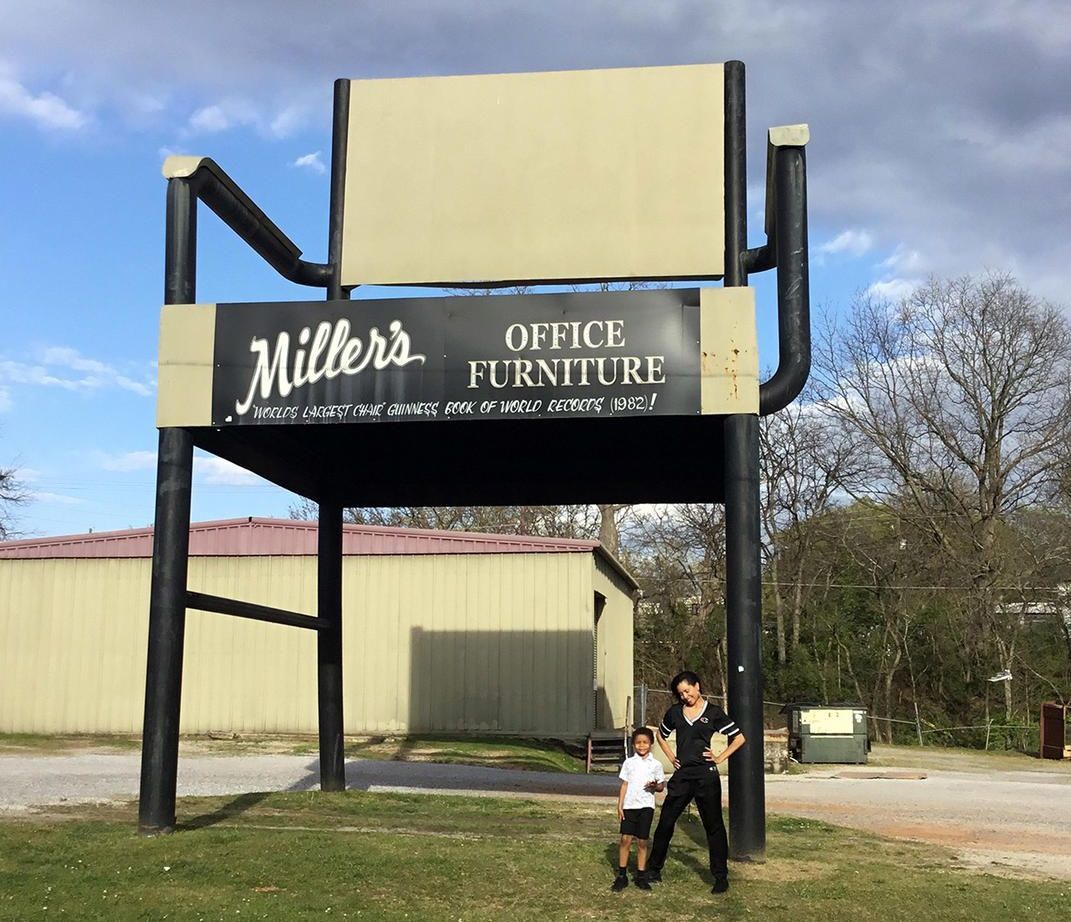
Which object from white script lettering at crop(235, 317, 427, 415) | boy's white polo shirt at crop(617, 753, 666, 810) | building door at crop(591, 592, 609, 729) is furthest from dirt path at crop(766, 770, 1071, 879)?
building door at crop(591, 592, 609, 729)

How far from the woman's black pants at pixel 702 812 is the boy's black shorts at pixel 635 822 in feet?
0.36

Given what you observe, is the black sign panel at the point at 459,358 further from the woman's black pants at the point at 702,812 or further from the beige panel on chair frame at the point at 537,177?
the woman's black pants at the point at 702,812

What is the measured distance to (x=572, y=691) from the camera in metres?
26.3

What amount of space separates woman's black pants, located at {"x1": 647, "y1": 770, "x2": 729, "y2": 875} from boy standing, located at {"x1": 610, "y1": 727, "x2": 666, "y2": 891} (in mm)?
105

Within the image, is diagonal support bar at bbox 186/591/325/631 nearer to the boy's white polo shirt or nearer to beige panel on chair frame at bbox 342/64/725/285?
beige panel on chair frame at bbox 342/64/725/285

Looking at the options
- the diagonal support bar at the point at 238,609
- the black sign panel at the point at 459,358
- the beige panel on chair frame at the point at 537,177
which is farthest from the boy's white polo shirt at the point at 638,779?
the beige panel on chair frame at the point at 537,177

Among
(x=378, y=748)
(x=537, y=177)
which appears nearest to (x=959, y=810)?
(x=537, y=177)

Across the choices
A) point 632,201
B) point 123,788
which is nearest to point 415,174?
point 632,201

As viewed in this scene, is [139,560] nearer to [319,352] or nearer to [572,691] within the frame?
[572,691]

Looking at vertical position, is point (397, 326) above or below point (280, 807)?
above

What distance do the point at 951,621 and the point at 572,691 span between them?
22628mm

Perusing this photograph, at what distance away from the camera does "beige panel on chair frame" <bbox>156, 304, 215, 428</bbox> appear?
33.2 ft

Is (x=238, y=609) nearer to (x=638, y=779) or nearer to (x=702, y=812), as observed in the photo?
(x=638, y=779)

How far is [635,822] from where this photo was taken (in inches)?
323
